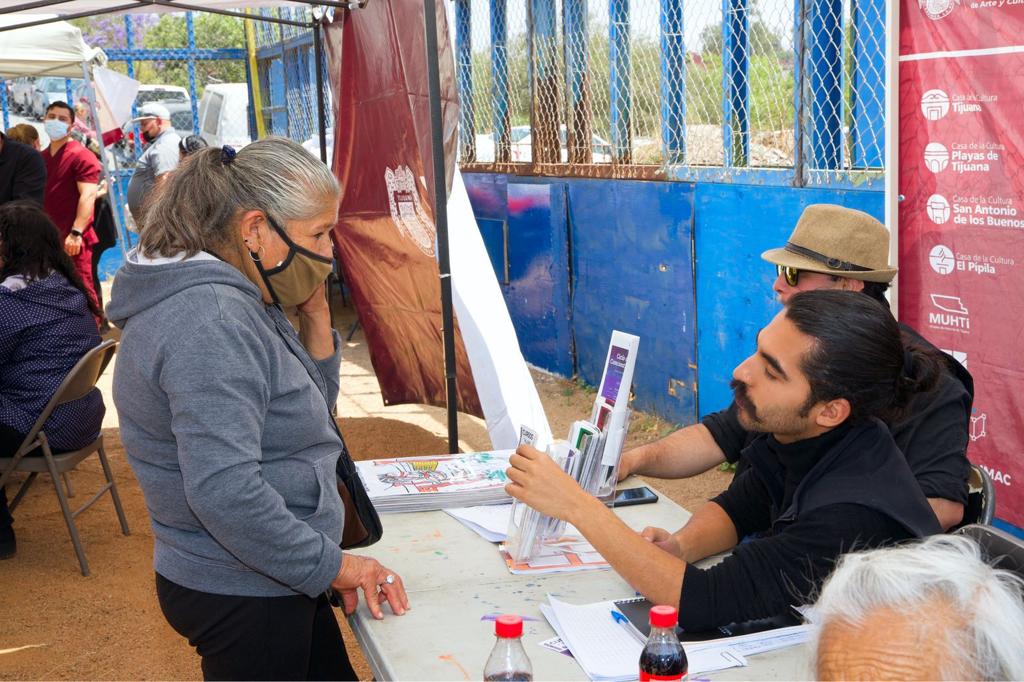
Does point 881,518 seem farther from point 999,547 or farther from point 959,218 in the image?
point 959,218

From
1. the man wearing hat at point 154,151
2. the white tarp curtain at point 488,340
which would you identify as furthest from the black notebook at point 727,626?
the man wearing hat at point 154,151

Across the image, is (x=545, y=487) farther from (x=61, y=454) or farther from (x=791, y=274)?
(x=61, y=454)

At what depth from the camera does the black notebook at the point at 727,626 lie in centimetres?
181

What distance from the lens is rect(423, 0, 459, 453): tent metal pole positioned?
13.0 ft

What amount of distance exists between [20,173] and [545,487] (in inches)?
257

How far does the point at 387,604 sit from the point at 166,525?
A: 439mm

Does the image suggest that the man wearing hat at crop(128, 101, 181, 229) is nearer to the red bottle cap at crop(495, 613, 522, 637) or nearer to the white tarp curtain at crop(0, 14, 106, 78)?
the white tarp curtain at crop(0, 14, 106, 78)

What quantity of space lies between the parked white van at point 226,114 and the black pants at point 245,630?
14395 mm

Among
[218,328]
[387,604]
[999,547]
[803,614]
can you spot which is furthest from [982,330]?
[218,328]

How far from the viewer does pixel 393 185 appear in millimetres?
4863

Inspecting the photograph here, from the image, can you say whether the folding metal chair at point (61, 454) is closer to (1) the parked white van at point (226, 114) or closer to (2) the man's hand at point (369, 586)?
(2) the man's hand at point (369, 586)

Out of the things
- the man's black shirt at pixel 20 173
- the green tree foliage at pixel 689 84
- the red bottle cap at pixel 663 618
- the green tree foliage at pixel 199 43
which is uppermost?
the green tree foliage at pixel 199 43

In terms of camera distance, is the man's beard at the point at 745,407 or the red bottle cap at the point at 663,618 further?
the man's beard at the point at 745,407

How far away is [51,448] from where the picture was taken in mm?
4195
